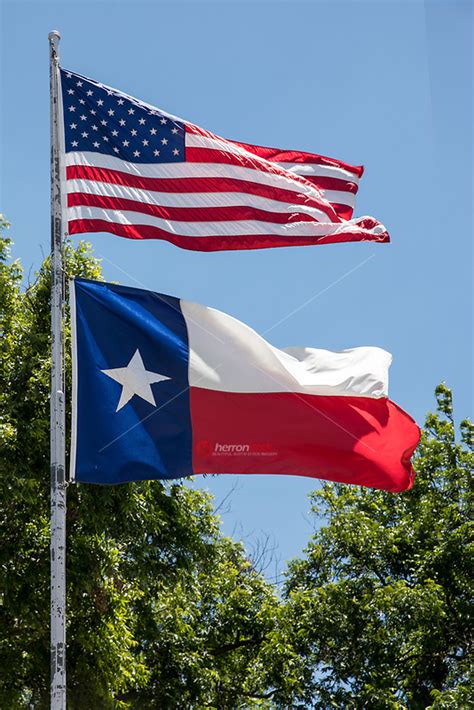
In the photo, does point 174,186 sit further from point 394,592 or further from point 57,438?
point 394,592

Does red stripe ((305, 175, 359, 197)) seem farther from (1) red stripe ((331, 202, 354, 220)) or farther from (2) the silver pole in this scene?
(2) the silver pole

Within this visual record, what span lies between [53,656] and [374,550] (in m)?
19.0

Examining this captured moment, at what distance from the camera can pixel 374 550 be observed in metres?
27.8

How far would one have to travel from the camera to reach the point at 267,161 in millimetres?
12039

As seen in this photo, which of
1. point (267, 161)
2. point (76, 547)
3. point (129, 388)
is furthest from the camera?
point (76, 547)

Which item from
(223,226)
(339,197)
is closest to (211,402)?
(223,226)

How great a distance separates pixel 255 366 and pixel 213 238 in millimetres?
1435

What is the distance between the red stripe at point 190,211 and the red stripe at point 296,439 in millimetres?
1874

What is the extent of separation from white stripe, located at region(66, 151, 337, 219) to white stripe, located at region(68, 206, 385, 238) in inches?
17.8

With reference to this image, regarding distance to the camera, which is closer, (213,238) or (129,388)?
(129,388)

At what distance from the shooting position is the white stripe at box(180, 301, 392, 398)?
36.3 ft

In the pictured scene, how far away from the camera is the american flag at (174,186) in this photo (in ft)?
36.4

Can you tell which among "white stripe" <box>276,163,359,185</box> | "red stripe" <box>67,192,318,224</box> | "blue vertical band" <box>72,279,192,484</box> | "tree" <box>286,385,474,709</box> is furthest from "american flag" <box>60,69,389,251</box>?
"tree" <box>286,385,474,709</box>

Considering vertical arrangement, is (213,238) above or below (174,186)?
below
